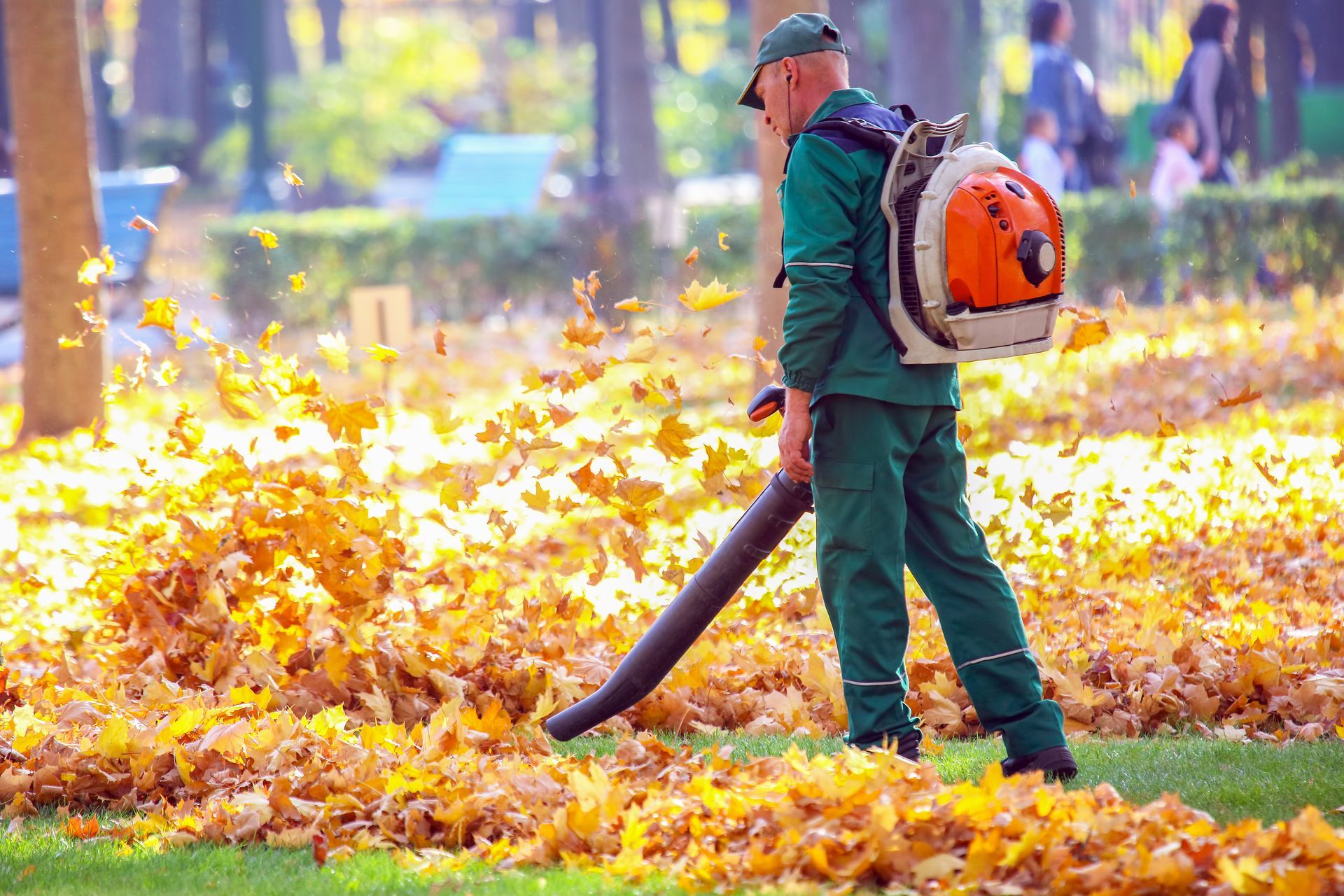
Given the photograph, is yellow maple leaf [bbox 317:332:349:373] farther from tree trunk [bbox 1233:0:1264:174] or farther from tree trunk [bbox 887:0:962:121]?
tree trunk [bbox 1233:0:1264:174]

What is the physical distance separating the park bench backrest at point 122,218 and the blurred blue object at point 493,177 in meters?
7.64

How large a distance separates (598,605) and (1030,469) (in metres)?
2.67

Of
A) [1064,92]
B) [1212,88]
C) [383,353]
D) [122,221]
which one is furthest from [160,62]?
[383,353]

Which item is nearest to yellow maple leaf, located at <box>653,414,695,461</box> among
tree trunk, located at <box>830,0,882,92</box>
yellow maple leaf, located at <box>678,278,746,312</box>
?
yellow maple leaf, located at <box>678,278,746,312</box>

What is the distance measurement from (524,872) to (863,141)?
1783 millimetres

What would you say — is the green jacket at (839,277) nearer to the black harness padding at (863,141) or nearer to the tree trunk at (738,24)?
the black harness padding at (863,141)

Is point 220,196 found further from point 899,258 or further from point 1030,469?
point 899,258

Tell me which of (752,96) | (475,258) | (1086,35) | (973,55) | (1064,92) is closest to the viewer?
(752,96)

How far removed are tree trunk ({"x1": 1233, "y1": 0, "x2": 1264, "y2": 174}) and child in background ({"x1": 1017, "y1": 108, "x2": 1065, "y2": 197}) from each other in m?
3.99

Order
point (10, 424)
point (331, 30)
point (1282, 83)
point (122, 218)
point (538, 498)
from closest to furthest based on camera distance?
1. point (538, 498)
2. point (10, 424)
3. point (122, 218)
4. point (1282, 83)
5. point (331, 30)

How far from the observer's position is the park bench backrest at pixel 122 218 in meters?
12.1

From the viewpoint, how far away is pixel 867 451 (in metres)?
3.63

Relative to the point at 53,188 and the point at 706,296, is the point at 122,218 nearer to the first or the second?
the point at 53,188

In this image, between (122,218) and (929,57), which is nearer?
(122,218)
